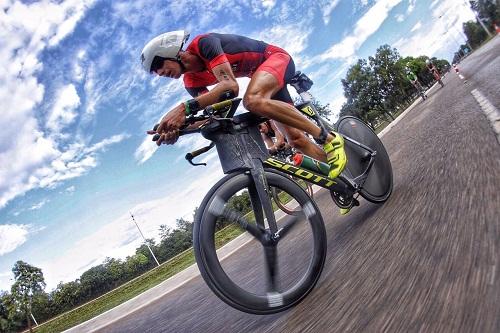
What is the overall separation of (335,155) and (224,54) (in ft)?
3.86

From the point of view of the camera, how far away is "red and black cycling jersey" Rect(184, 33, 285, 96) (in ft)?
7.68

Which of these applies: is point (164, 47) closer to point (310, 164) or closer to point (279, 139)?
point (310, 164)

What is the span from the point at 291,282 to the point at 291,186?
23.3 inches

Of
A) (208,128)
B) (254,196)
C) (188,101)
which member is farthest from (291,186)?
(188,101)

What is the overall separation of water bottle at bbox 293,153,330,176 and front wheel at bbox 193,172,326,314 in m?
0.31

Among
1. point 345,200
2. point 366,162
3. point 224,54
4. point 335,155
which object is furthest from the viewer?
point 366,162

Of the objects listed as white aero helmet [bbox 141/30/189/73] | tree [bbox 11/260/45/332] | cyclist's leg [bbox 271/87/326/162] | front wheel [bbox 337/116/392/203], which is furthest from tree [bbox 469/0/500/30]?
tree [bbox 11/260/45/332]

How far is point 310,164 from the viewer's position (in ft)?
7.86

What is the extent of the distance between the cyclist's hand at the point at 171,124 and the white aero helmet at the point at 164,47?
727 mm

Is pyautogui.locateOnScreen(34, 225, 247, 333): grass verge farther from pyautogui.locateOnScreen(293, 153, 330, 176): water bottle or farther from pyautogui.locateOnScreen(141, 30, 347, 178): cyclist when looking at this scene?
pyautogui.locateOnScreen(141, 30, 347, 178): cyclist

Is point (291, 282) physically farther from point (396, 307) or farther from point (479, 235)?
point (479, 235)

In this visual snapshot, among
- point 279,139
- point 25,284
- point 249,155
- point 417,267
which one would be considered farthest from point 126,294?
point 25,284

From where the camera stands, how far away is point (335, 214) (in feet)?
12.3

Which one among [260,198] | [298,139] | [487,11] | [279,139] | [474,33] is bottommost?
[260,198]
